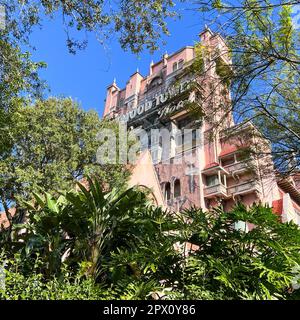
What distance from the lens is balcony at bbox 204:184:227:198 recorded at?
2053cm

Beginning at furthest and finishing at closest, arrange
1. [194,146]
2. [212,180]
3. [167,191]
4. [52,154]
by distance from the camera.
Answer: [167,191] → [194,146] → [212,180] → [52,154]

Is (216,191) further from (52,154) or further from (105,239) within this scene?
(105,239)

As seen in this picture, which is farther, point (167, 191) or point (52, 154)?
point (167, 191)

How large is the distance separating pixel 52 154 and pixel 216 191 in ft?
35.2

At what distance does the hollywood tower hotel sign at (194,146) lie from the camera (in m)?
6.01

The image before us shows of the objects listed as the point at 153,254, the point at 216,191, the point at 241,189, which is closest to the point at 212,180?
the point at 216,191

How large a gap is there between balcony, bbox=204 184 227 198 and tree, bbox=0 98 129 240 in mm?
8223

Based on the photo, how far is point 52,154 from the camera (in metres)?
13.1

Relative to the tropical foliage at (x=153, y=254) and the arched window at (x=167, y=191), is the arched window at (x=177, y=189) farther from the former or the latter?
the tropical foliage at (x=153, y=254)

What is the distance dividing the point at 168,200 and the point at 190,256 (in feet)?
57.7

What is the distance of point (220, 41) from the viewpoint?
4.77 meters

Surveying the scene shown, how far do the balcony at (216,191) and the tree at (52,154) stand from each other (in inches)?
324

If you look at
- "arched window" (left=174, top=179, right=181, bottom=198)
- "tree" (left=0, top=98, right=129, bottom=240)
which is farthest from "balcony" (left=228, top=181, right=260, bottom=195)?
"tree" (left=0, top=98, right=129, bottom=240)
